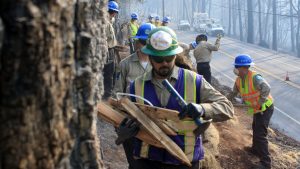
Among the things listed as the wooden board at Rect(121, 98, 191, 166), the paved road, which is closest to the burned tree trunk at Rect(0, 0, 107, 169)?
the wooden board at Rect(121, 98, 191, 166)

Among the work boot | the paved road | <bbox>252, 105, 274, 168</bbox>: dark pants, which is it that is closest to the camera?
<bbox>252, 105, 274, 168</bbox>: dark pants

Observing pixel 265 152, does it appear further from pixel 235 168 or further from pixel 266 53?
pixel 266 53

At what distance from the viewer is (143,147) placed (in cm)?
368

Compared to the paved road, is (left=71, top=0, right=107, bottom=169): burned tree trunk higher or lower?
higher

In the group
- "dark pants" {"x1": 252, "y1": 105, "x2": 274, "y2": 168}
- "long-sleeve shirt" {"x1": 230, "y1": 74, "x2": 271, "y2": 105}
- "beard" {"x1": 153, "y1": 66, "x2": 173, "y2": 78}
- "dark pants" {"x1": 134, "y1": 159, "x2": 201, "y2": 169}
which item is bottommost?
"dark pants" {"x1": 252, "y1": 105, "x2": 274, "y2": 168}

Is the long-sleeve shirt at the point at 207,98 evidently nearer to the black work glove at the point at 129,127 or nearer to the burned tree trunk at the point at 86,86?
the black work glove at the point at 129,127

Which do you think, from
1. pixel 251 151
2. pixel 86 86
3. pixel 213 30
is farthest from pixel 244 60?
pixel 213 30

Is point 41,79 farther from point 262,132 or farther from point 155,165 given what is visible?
point 262,132

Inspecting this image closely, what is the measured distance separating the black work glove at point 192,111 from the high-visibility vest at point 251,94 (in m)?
4.52

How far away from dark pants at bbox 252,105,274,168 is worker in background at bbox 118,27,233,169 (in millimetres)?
4392

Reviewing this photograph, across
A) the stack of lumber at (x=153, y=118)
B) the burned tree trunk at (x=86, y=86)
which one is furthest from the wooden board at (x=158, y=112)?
the burned tree trunk at (x=86, y=86)

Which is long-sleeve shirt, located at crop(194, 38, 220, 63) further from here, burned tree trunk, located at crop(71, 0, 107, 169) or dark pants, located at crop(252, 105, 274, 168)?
burned tree trunk, located at crop(71, 0, 107, 169)

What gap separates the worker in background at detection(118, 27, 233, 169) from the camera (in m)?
3.45

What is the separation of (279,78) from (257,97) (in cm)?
1614
